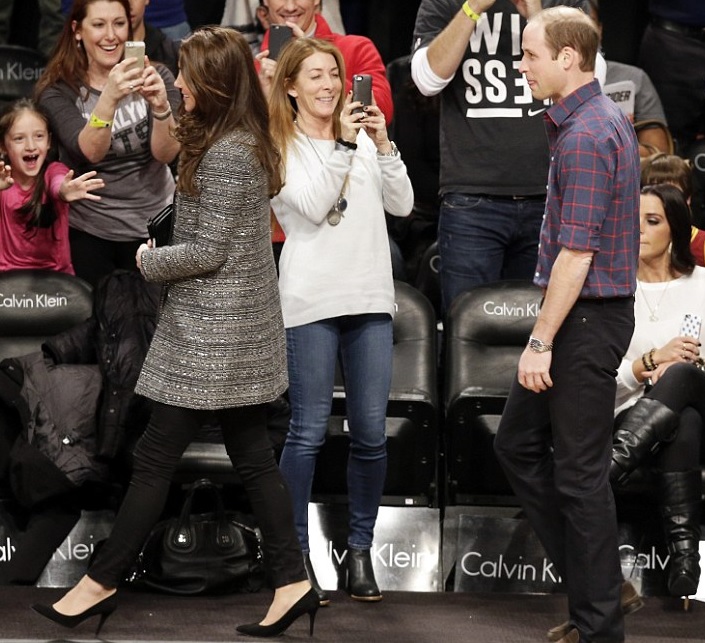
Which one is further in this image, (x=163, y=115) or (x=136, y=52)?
(x=163, y=115)

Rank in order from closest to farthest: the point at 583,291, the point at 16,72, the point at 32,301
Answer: the point at 583,291, the point at 32,301, the point at 16,72

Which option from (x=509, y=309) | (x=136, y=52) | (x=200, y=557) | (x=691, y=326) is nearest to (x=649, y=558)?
(x=691, y=326)

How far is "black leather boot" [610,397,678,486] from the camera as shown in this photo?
433cm

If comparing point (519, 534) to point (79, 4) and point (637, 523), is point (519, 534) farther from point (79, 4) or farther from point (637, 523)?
point (79, 4)

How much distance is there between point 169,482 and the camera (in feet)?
12.5

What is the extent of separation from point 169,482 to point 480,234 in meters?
1.83

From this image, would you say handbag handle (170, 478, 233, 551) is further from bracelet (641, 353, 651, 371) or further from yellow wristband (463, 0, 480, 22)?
yellow wristband (463, 0, 480, 22)

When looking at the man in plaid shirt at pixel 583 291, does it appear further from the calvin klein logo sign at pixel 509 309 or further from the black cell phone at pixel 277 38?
the black cell phone at pixel 277 38

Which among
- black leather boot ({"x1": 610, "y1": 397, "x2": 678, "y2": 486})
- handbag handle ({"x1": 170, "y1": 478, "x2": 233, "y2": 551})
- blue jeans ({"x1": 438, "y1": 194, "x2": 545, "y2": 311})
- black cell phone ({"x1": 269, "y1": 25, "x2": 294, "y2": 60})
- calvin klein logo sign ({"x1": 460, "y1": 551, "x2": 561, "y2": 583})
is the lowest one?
calvin klein logo sign ({"x1": 460, "y1": 551, "x2": 561, "y2": 583})

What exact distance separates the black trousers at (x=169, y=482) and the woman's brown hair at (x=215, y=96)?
650 millimetres

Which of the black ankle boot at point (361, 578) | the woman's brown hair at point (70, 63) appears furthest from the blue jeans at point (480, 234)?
the woman's brown hair at point (70, 63)

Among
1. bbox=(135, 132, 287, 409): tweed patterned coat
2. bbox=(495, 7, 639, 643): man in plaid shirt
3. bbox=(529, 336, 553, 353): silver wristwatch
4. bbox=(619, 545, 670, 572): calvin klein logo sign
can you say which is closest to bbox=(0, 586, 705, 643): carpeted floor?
bbox=(619, 545, 670, 572): calvin klein logo sign

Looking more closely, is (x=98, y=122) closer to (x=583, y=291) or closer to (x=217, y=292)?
(x=217, y=292)

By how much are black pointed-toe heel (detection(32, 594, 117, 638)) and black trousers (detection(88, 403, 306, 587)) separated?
0.05 m
